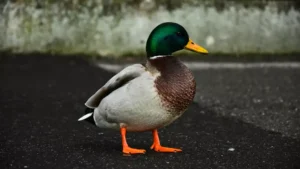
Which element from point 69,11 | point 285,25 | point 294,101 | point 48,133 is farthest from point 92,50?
point 48,133

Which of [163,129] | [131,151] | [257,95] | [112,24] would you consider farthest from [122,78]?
[112,24]

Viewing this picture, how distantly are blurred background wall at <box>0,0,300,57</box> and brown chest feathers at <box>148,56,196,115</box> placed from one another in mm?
4525

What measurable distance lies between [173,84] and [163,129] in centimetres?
129

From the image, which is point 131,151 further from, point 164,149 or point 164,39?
point 164,39

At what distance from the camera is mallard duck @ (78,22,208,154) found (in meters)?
4.77

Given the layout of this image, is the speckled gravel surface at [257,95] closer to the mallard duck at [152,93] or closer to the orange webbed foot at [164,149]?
the orange webbed foot at [164,149]

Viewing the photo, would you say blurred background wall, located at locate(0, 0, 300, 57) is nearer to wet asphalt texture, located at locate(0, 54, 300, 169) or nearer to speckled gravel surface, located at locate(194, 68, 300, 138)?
wet asphalt texture, located at locate(0, 54, 300, 169)

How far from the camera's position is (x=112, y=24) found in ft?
31.1

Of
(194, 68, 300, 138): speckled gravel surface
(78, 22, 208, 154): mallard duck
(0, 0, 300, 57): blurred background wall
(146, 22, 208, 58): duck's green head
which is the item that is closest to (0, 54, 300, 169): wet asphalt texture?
(194, 68, 300, 138): speckled gravel surface

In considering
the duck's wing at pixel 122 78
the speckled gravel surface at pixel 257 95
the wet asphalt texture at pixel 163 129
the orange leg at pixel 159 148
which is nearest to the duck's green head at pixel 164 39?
the duck's wing at pixel 122 78

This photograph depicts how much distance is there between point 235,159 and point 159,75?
0.74 metres

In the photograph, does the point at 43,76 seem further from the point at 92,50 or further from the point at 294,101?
the point at 294,101

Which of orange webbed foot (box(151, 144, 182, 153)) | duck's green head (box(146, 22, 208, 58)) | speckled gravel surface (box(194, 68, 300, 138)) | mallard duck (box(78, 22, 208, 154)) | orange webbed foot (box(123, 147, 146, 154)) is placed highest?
duck's green head (box(146, 22, 208, 58))

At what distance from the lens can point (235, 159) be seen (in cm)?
492
